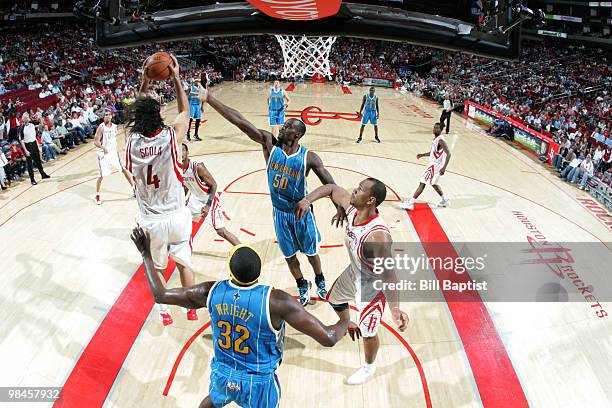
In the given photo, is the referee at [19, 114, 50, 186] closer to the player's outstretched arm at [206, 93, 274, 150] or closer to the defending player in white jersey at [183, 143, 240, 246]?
the defending player in white jersey at [183, 143, 240, 246]

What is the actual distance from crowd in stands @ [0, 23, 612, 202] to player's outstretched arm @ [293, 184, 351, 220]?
8165 millimetres

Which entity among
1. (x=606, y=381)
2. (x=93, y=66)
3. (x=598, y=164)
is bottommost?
(x=606, y=381)

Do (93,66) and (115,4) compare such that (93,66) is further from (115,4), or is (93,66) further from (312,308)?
(312,308)

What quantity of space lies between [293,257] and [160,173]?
5.98 feet

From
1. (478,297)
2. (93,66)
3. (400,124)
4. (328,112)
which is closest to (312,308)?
(478,297)

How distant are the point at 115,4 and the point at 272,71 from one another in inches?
829

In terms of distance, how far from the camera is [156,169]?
3.48 meters

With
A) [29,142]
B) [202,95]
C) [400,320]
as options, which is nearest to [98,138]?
[29,142]

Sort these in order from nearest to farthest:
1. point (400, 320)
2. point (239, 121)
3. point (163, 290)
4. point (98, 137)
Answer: point (163, 290)
point (400, 320)
point (239, 121)
point (98, 137)

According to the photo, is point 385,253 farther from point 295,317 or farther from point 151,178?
point 151,178

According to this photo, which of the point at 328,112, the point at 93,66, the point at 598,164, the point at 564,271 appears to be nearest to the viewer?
the point at 564,271

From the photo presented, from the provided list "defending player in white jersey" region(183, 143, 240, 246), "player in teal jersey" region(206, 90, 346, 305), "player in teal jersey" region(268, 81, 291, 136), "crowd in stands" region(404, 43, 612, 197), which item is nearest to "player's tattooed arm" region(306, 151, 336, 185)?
"player in teal jersey" region(206, 90, 346, 305)

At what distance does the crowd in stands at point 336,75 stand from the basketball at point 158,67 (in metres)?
7.51

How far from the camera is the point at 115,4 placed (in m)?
4.76
